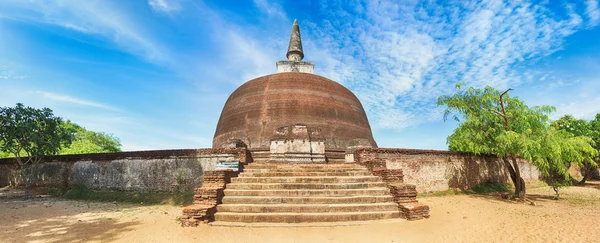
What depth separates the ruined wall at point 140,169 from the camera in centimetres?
975

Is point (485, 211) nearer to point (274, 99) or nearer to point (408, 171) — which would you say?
point (408, 171)

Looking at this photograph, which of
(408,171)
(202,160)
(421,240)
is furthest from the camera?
(408,171)

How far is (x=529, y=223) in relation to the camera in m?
6.49

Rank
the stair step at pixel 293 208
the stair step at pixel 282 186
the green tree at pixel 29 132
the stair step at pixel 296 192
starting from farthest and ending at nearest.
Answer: the green tree at pixel 29 132
the stair step at pixel 282 186
the stair step at pixel 296 192
the stair step at pixel 293 208

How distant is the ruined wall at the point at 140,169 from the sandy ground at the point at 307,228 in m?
1.51

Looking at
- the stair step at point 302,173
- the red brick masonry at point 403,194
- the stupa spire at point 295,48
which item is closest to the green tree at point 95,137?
the stupa spire at point 295,48

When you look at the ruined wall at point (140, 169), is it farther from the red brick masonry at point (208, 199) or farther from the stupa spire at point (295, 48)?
the stupa spire at point (295, 48)

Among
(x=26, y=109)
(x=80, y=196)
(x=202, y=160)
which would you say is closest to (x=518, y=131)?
(x=202, y=160)

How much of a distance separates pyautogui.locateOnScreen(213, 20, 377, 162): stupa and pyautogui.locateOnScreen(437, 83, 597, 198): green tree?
435cm

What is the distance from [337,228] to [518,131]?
27.0 ft

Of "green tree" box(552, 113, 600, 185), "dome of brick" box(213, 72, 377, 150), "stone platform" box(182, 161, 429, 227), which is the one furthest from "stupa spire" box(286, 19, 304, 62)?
"green tree" box(552, 113, 600, 185)

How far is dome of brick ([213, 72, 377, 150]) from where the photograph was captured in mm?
13102

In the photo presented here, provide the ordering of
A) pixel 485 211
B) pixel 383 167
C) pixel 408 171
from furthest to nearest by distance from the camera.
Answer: pixel 408 171 < pixel 383 167 < pixel 485 211

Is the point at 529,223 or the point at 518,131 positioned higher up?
the point at 518,131
